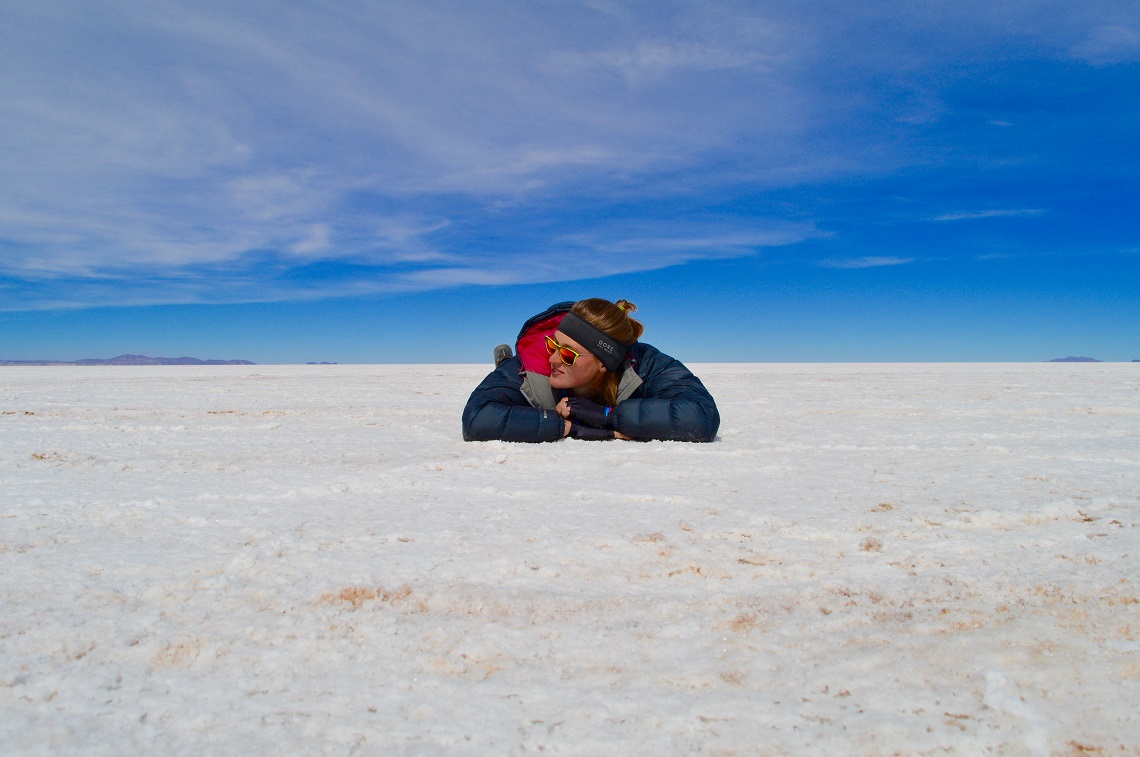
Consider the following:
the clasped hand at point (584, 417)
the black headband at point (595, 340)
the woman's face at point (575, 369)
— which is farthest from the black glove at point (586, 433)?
the black headband at point (595, 340)

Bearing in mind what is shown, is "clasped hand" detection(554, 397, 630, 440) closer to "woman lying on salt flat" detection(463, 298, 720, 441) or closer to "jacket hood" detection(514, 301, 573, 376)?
"woman lying on salt flat" detection(463, 298, 720, 441)

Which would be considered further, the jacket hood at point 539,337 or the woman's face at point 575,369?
the jacket hood at point 539,337

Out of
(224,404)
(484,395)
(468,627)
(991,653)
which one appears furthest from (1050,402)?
(224,404)

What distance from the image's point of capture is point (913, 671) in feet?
3.43

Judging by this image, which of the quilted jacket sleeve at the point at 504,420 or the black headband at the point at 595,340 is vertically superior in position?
the black headband at the point at 595,340

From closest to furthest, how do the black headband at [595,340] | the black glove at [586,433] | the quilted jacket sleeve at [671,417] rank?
the black headband at [595,340], the quilted jacket sleeve at [671,417], the black glove at [586,433]

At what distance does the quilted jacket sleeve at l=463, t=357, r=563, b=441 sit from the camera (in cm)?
347

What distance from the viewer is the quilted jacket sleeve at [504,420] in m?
3.47

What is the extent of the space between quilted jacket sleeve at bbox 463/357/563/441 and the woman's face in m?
0.19

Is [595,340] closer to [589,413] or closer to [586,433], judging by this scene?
[589,413]

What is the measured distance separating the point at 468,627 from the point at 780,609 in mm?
613

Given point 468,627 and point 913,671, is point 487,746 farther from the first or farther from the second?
point 913,671

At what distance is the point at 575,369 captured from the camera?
3461mm

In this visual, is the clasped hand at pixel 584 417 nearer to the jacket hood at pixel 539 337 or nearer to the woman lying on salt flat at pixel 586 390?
the woman lying on salt flat at pixel 586 390
